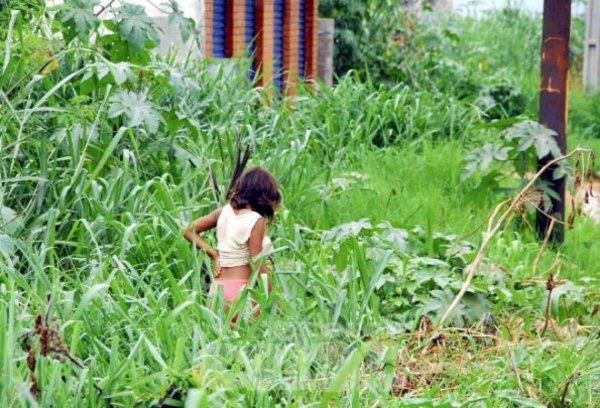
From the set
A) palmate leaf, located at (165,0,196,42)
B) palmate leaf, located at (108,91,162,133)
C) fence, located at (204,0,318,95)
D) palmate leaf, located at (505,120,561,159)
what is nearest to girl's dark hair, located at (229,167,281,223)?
palmate leaf, located at (108,91,162,133)

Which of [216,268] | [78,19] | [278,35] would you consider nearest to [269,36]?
[278,35]

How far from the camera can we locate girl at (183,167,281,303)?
241 inches

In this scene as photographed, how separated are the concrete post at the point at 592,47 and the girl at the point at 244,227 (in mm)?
11512

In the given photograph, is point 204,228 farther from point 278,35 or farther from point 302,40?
point 302,40

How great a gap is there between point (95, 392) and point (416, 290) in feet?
7.57

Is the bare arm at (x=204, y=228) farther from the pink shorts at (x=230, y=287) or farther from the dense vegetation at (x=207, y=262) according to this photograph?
the pink shorts at (x=230, y=287)

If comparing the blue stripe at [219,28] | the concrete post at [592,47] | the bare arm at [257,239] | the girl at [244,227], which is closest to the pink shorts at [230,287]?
the girl at [244,227]

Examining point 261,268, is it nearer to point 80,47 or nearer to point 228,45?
point 80,47

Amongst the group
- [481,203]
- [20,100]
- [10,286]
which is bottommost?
[481,203]

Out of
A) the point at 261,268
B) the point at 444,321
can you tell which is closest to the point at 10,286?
the point at 261,268

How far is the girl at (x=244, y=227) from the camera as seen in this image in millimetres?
6117

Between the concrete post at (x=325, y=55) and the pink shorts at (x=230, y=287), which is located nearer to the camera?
the pink shorts at (x=230, y=287)

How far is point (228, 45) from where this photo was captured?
1216 centimetres

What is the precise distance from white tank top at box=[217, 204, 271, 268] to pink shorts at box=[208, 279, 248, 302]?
0.30 ft
